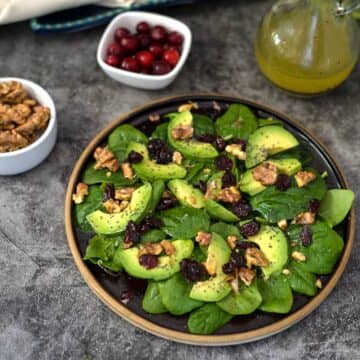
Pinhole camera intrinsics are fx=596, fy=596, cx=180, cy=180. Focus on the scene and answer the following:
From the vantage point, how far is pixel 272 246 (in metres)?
1.26

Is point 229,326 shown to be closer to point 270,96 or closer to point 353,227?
point 353,227

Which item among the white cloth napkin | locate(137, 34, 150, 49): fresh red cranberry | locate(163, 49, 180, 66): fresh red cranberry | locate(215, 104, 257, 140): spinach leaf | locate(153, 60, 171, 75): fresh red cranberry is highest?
the white cloth napkin

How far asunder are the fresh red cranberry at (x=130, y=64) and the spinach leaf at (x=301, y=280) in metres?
0.69

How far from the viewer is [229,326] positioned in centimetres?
120

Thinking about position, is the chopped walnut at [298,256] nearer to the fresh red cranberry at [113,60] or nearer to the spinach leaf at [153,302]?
the spinach leaf at [153,302]

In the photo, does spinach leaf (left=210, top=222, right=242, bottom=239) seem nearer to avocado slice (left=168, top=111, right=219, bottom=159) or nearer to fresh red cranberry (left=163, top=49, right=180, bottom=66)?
avocado slice (left=168, top=111, right=219, bottom=159)

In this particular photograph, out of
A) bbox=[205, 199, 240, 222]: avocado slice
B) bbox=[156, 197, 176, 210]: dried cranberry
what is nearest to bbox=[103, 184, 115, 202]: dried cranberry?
bbox=[156, 197, 176, 210]: dried cranberry

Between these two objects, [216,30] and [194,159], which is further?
[216,30]

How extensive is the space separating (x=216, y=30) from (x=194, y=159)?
1.91 feet

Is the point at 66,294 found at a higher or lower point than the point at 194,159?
lower

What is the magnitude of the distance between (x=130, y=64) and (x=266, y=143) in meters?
0.44

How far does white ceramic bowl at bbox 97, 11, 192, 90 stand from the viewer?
1.57 metres

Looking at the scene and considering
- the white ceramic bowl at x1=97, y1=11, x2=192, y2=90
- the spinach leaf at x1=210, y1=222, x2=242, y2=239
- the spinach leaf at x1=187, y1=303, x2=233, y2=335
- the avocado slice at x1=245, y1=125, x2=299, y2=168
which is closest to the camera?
the spinach leaf at x1=187, y1=303, x2=233, y2=335

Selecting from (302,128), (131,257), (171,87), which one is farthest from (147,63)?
(131,257)
